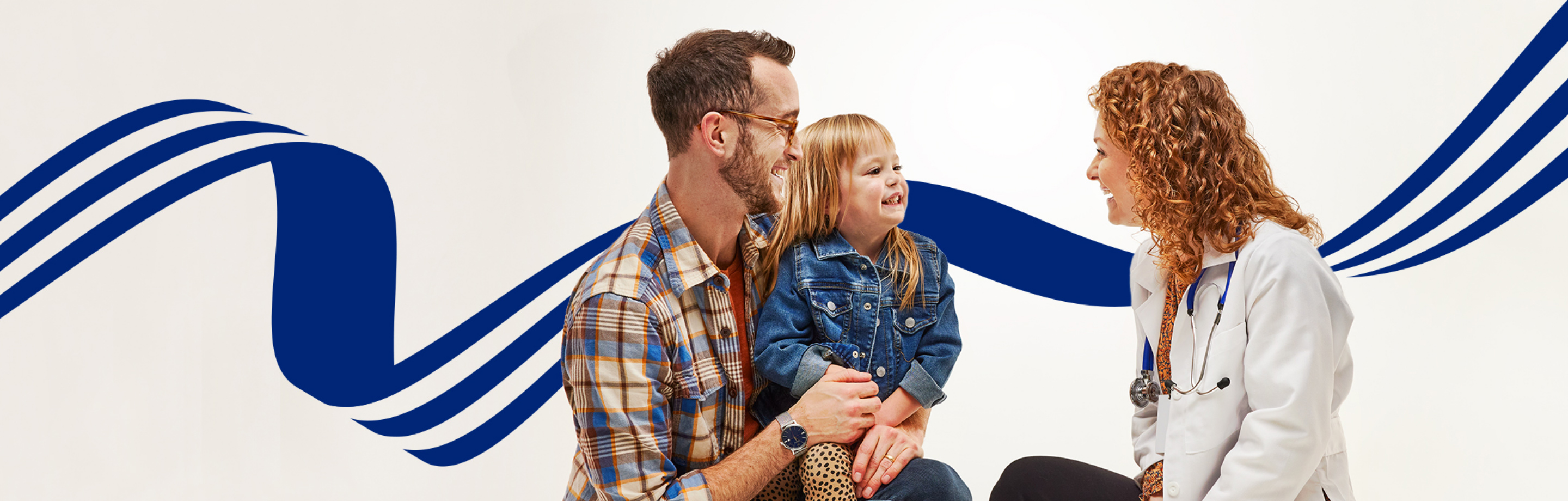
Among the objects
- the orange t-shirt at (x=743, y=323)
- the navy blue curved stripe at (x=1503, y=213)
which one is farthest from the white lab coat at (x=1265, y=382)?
the navy blue curved stripe at (x=1503, y=213)

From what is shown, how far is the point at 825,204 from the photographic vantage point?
2.19 m

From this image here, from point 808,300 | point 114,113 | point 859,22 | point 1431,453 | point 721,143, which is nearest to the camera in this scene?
point 721,143

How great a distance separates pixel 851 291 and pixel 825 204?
0.22m

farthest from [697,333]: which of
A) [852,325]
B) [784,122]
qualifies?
[784,122]

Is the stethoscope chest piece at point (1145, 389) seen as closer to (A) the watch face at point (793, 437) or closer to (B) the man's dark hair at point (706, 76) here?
(A) the watch face at point (793, 437)

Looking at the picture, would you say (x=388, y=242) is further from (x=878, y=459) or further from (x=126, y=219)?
(x=878, y=459)

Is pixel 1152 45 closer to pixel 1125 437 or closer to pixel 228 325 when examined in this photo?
pixel 1125 437

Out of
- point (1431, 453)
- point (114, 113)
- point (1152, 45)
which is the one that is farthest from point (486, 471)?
point (1431, 453)

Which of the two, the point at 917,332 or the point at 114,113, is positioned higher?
the point at 114,113

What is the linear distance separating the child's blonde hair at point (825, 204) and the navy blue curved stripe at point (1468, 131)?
2.11 metres

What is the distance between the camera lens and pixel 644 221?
6.60ft

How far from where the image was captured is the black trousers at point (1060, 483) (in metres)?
2.05

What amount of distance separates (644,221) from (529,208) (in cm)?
184

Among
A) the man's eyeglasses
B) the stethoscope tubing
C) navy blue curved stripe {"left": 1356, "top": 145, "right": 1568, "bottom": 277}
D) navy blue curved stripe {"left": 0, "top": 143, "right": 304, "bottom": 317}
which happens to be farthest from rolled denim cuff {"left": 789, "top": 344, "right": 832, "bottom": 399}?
navy blue curved stripe {"left": 1356, "top": 145, "right": 1568, "bottom": 277}
